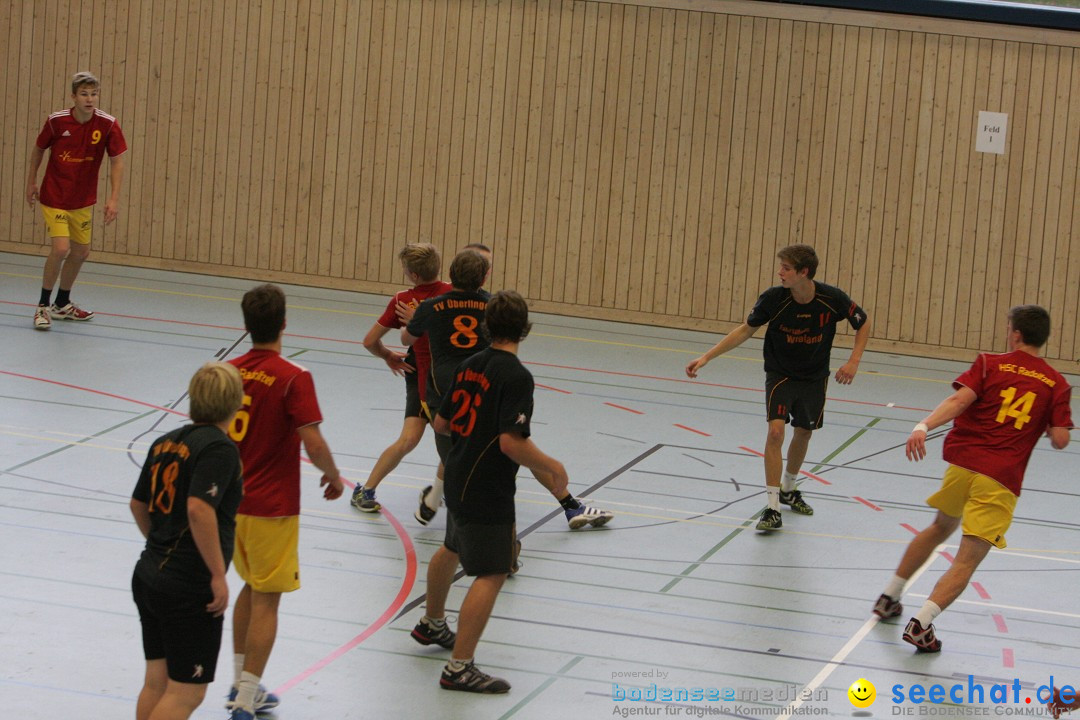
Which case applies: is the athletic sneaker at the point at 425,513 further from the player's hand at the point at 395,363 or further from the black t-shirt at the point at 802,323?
the black t-shirt at the point at 802,323

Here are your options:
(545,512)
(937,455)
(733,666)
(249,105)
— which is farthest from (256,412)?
(249,105)

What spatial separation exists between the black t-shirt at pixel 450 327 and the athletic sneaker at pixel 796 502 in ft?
7.99

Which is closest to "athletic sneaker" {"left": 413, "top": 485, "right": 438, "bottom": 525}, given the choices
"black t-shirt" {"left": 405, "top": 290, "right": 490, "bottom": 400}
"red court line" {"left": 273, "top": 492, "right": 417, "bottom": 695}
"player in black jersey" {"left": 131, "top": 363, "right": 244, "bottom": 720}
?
"red court line" {"left": 273, "top": 492, "right": 417, "bottom": 695}

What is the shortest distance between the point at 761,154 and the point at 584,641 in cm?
899

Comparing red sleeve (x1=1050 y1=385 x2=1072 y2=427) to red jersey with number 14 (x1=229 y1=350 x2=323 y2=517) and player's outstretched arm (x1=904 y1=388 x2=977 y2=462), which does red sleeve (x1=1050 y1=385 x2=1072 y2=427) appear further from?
red jersey with number 14 (x1=229 y1=350 x2=323 y2=517)

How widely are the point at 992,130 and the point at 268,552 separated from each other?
10553 mm

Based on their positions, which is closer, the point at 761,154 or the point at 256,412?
the point at 256,412

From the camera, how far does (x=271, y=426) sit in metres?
4.88

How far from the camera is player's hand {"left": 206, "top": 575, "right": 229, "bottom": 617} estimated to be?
412 cm

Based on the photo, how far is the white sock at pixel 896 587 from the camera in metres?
6.21

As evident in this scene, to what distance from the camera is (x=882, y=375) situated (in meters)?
12.6

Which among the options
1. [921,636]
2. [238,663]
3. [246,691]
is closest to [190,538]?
[246,691]

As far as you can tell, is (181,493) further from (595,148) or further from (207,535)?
(595,148)

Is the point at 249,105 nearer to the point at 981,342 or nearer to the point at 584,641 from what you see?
the point at 981,342
